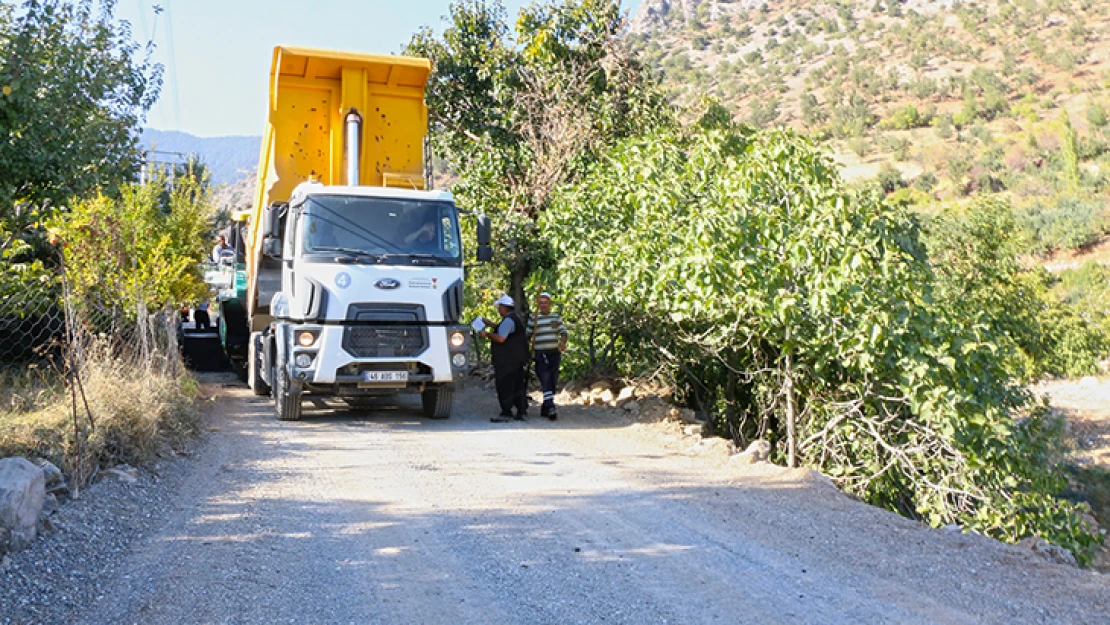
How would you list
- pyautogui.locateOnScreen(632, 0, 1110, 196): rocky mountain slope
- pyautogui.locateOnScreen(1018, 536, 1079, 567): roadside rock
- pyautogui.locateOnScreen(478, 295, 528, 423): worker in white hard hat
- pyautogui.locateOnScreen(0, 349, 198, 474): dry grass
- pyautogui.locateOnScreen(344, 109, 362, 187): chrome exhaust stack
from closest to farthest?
pyautogui.locateOnScreen(0, 349, 198, 474): dry grass < pyautogui.locateOnScreen(1018, 536, 1079, 567): roadside rock < pyautogui.locateOnScreen(344, 109, 362, 187): chrome exhaust stack < pyautogui.locateOnScreen(478, 295, 528, 423): worker in white hard hat < pyautogui.locateOnScreen(632, 0, 1110, 196): rocky mountain slope

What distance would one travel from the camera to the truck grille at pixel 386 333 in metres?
10.0

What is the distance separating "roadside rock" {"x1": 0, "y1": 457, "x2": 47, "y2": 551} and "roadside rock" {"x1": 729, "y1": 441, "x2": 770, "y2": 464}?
19.0ft

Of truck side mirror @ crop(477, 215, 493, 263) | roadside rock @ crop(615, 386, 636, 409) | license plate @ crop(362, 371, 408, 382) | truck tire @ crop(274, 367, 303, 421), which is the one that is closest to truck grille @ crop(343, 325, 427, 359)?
license plate @ crop(362, 371, 408, 382)

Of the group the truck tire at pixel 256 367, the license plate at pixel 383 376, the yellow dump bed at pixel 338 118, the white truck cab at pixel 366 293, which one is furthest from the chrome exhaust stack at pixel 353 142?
the truck tire at pixel 256 367

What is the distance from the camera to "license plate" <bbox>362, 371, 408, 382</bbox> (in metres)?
10.2

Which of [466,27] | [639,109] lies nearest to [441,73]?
[466,27]

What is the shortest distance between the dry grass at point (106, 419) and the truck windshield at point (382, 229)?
2189mm

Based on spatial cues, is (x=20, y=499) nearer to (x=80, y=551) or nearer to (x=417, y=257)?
(x=80, y=551)

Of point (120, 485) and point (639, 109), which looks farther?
point (639, 109)

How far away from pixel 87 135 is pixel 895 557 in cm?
858

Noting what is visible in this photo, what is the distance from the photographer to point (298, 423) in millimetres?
10633

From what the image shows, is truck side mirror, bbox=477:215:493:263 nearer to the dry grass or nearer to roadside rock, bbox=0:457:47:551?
the dry grass

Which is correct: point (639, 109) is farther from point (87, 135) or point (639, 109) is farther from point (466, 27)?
point (87, 135)

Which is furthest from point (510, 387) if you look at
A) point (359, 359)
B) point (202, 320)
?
point (202, 320)
